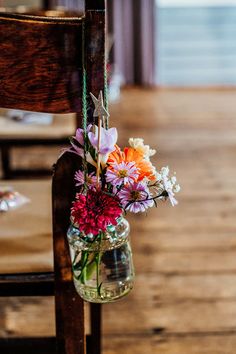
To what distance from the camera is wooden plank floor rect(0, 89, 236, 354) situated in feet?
5.48

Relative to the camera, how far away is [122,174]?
2.70 feet

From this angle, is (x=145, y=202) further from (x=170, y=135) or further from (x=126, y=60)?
(x=126, y=60)

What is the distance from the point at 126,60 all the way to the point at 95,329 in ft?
13.4

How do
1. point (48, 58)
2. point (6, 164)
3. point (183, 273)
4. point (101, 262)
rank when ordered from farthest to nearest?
point (6, 164), point (183, 273), point (101, 262), point (48, 58)

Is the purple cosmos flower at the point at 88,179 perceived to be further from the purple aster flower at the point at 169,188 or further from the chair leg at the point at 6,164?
the chair leg at the point at 6,164

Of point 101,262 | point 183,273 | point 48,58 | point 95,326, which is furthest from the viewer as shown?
point 183,273

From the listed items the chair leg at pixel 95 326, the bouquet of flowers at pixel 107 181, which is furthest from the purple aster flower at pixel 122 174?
the chair leg at pixel 95 326

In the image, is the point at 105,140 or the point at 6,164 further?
the point at 6,164

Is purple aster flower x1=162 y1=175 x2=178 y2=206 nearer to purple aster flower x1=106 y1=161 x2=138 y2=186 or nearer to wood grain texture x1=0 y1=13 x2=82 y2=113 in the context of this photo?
purple aster flower x1=106 y1=161 x2=138 y2=186

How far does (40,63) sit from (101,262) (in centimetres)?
32

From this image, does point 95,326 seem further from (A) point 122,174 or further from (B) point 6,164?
(B) point 6,164

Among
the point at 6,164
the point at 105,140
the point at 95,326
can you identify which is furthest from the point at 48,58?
the point at 6,164

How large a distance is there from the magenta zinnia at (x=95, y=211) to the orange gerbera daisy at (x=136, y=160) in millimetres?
49

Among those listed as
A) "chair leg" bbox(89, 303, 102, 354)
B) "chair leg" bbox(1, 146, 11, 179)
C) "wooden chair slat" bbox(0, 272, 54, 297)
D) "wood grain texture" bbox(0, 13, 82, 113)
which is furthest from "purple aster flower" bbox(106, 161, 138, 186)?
"chair leg" bbox(1, 146, 11, 179)
